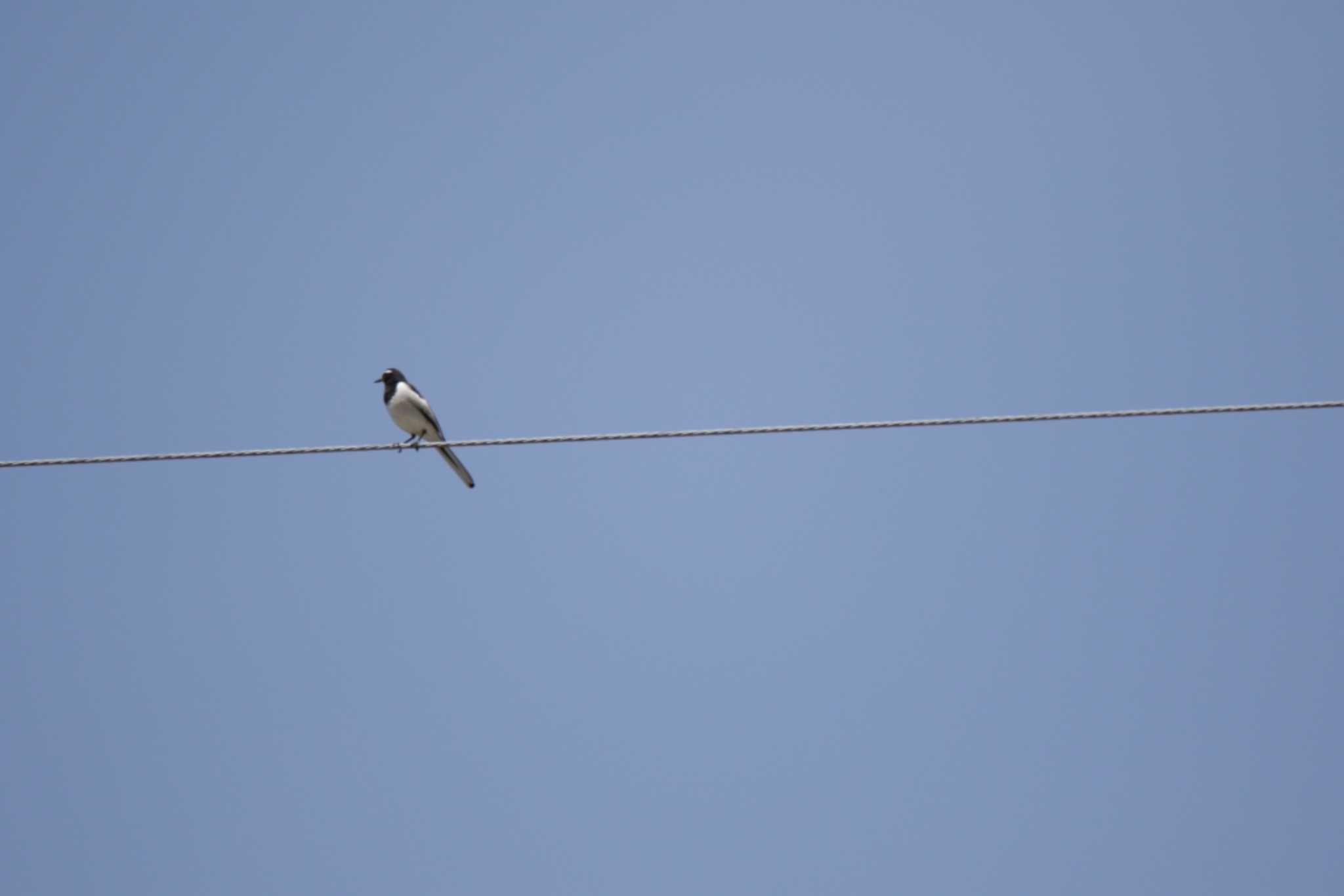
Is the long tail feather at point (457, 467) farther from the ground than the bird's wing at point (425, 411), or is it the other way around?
the bird's wing at point (425, 411)

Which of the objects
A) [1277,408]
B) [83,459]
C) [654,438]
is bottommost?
[1277,408]

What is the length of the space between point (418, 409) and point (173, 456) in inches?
262

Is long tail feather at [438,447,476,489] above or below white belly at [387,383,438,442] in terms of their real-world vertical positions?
below

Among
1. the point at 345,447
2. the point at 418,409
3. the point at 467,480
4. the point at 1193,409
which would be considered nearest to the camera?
the point at 1193,409

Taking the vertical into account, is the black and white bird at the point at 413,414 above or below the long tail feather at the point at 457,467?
above

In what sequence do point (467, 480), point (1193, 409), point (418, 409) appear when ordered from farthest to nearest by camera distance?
point (418, 409) < point (467, 480) < point (1193, 409)

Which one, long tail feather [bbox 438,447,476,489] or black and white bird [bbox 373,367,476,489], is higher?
black and white bird [bbox 373,367,476,489]

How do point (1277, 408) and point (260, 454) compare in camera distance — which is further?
point (260, 454)

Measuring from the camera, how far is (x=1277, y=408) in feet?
22.4

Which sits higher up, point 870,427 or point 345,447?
point 345,447

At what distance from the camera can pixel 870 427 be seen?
6.96 m

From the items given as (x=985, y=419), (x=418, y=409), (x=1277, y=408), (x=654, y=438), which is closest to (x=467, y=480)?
(x=418, y=409)

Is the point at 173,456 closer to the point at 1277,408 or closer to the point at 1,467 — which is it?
the point at 1,467

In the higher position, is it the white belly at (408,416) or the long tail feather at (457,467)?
the white belly at (408,416)
